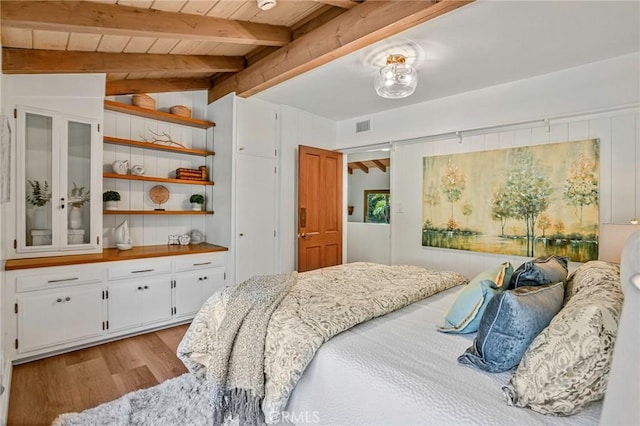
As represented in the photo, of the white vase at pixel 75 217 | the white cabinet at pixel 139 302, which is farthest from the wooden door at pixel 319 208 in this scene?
the white vase at pixel 75 217

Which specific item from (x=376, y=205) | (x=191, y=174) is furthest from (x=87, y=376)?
(x=376, y=205)

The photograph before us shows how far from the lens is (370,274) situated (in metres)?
2.59

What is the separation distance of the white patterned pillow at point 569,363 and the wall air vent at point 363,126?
3516mm

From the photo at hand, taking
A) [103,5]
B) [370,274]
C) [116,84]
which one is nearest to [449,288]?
[370,274]

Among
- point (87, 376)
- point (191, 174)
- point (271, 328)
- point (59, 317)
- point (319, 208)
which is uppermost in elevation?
point (191, 174)

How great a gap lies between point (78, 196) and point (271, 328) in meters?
2.42

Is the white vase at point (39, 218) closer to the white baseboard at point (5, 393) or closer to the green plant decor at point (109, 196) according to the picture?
the green plant decor at point (109, 196)

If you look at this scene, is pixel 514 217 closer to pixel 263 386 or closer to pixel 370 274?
pixel 370 274

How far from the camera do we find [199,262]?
3520 mm

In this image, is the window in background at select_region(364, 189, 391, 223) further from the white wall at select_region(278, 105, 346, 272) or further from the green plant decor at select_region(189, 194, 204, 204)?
the green plant decor at select_region(189, 194, 204, 204)

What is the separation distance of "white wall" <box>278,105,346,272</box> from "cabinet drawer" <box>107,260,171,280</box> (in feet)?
4.47

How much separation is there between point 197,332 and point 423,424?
149 cm

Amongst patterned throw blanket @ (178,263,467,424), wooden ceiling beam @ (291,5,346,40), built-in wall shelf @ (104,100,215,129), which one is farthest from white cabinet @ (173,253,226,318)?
wooden ceiling beam @ (291,5,346,40)

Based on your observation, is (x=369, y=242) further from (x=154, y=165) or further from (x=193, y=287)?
(x=154, y=165)
